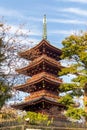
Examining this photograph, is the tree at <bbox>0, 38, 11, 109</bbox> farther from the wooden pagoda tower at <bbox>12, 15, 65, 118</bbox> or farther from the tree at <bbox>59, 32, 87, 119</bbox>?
the wooden pagoda tower at <bbox>12, 15, 65, 118</bbox>

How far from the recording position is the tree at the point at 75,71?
3449 cm

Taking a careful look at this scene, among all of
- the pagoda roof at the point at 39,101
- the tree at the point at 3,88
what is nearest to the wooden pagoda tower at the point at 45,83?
the pagoda roof at the point at 39,101

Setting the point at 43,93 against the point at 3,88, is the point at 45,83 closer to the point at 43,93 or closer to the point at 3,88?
the point at 43,93

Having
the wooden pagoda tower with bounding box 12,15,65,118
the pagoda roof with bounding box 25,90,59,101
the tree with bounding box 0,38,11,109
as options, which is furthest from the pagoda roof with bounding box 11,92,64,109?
the tree with bounding box 0,38,11,109

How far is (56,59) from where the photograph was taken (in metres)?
52.4

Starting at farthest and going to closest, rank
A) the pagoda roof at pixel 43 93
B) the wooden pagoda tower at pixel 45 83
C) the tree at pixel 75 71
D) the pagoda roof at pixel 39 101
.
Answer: the pagoda roof at pixel 43 93 → the wooden pagoda tower at pixel 45 83 → the pagoda roof at pixel 39 101 → the tree at pixel 75 71

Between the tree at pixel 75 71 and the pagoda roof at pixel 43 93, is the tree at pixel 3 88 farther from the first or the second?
the pagoda roof at pixel 43 93

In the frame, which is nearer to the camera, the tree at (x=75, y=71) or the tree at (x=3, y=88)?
the tree at (x=3, y=88)

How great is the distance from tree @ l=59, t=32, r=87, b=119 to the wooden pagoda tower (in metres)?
7.94

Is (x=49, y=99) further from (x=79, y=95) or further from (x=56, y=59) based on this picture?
(x=79, y=95)

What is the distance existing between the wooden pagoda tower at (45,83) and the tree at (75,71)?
794 cm

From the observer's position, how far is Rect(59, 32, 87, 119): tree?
34491 millimetres

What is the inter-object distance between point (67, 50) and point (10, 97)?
18767 mm

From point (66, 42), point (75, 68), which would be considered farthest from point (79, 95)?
point (66, 42)
